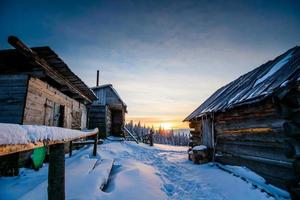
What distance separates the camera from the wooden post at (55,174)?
7.70ft

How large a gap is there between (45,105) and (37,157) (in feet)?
7.33

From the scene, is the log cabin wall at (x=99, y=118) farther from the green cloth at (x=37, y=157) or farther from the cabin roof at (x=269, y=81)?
the cabin roof at (x=269, y=81)

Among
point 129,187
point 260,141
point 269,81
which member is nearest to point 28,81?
point 129,187

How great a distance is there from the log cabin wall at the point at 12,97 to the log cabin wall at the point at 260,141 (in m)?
8.19

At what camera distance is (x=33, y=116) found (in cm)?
743

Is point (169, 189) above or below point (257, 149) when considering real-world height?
below

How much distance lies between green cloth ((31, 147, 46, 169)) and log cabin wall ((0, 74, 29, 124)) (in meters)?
1.45

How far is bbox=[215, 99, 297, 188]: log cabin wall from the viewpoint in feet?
17.7

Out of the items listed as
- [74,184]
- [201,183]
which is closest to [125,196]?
[74,184]

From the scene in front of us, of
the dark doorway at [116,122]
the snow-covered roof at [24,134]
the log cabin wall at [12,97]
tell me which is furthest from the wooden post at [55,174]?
the dark doorway at [116,122]

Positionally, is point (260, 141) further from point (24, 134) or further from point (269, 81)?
point (24, 134)

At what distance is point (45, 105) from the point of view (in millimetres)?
8375

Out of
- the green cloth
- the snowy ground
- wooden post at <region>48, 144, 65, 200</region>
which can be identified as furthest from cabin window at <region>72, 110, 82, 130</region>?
wooden post at <region>48, 144, 65, 200</region>

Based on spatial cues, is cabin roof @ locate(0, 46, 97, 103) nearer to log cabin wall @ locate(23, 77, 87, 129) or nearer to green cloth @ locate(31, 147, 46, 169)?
log cabin wall @ locate(23, 77, 87, 129)
